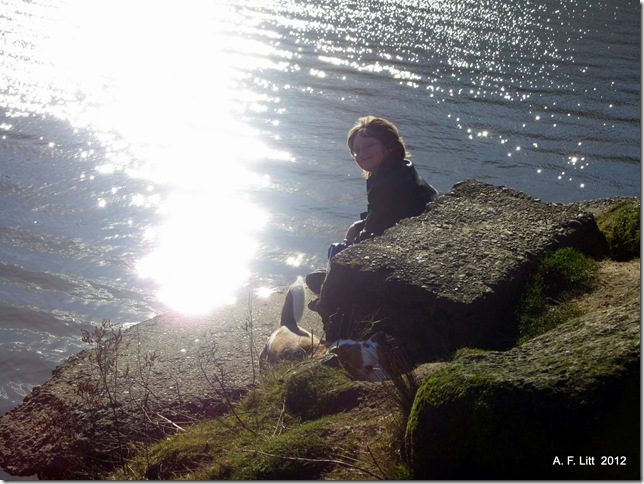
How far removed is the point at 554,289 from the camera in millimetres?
5980

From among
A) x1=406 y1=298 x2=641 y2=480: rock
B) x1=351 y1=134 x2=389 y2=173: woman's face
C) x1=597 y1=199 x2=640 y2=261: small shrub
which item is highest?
x1=351 y1=134 x2=389 y2=173: woman's face

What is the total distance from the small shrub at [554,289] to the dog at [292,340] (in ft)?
4.85

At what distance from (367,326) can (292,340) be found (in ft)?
2.66

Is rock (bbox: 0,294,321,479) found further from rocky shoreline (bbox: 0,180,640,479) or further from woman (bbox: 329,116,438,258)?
woman (bbox: 329,116,438,258)

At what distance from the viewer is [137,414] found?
5.94 meters

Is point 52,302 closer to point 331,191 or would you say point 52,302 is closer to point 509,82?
point 331,191

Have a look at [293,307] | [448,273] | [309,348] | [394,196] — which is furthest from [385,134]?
[309,348]

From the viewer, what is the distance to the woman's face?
738 cm

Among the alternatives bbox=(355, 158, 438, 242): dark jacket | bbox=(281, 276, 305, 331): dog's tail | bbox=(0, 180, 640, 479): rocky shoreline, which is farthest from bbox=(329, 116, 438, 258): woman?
bbox=(281, 276, 305, 331): dog's tail

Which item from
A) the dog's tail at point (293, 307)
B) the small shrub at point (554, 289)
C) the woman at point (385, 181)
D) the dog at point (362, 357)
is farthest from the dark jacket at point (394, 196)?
the dog at point (362, 357)

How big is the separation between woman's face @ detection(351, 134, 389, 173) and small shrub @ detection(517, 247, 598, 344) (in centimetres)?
184

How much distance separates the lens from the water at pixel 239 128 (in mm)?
8906

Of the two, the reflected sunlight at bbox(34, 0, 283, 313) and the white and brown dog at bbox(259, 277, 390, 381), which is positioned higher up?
the reflected sunlight at bbox(34, 0, 283, 313)

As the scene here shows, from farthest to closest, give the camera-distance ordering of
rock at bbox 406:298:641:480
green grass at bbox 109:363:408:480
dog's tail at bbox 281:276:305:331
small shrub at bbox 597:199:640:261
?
dog's tail at bbox 281:276:305:331
small shrub at bbox 597:199:640:261
green grass at bbox 109:363:408:480
rock at bbox 406:298:641:480
